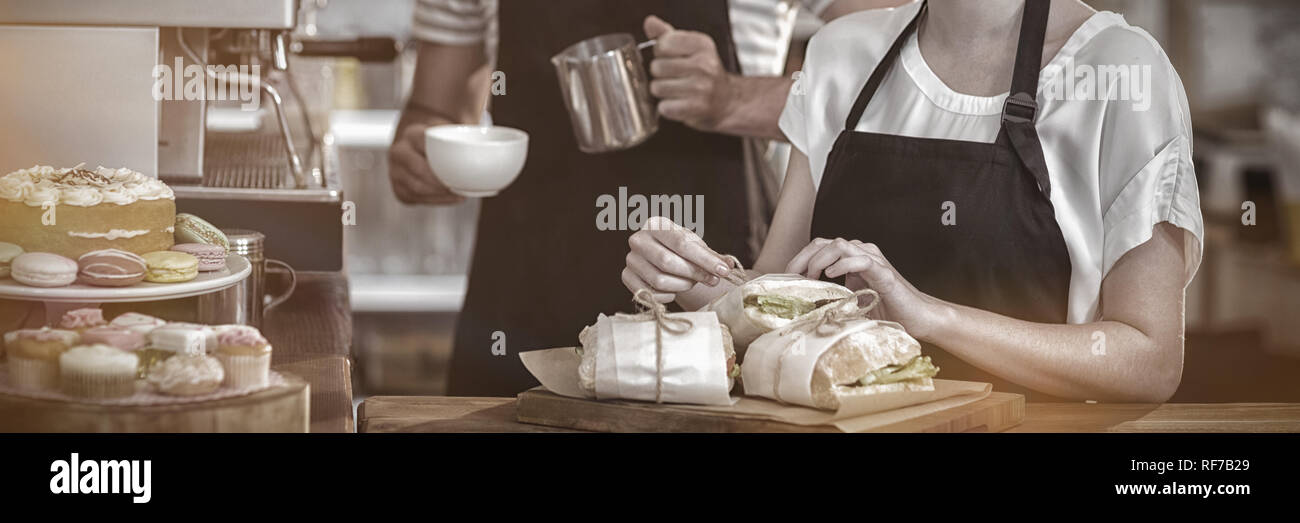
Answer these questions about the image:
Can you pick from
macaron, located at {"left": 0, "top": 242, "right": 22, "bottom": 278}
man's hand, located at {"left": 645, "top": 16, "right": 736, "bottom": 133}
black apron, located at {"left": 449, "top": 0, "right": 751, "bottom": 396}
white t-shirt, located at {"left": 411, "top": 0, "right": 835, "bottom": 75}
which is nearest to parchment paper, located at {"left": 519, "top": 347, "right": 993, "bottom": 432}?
macaron, located at {"left": 0, "top": 242, "right": 22, "bottom": 278}

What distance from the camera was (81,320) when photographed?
1032 millimetres

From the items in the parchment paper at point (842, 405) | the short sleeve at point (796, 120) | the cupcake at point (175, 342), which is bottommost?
the parchment paper at point (842, 405)

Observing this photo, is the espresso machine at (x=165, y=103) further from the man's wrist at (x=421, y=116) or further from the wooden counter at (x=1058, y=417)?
the man's wrist at (x=421, y=116)

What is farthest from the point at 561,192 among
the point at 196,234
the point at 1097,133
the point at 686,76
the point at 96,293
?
the point at 96,293

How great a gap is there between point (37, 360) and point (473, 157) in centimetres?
75

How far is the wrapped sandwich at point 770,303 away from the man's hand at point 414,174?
1054mm

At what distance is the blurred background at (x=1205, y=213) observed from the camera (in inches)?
151

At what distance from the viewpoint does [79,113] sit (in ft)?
4.84

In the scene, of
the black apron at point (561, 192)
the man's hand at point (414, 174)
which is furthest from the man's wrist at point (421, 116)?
the black apron at point (561, 192)

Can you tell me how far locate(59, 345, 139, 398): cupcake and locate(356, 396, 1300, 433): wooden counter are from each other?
0.66 feet

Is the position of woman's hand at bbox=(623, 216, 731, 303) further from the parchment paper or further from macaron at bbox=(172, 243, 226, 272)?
macaron at bbox=(172, 243, 226, 272)
